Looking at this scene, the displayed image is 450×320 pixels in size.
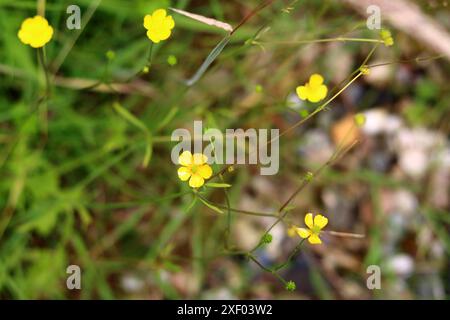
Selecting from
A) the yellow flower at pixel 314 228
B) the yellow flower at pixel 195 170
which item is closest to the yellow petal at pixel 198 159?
the yellow flower at pixel 195 170

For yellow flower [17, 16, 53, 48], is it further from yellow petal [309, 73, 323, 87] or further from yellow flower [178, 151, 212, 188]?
yellow petal [309, 73, 323, 87]

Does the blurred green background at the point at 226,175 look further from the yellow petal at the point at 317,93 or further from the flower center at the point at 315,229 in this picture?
the flower center at the point at 315,229

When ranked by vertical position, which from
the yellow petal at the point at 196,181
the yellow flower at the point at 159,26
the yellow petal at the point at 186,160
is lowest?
the yellow petal at the point at 196,181

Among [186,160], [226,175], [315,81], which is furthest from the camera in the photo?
[226,175]

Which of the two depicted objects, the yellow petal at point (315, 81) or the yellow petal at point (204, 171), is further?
the yellow petal at point (315, 81)

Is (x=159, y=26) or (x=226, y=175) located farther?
(x=226, y=175)

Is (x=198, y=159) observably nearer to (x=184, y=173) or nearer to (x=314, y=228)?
(x=184, y=173)

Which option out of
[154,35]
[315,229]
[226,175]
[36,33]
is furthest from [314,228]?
[226,175]
